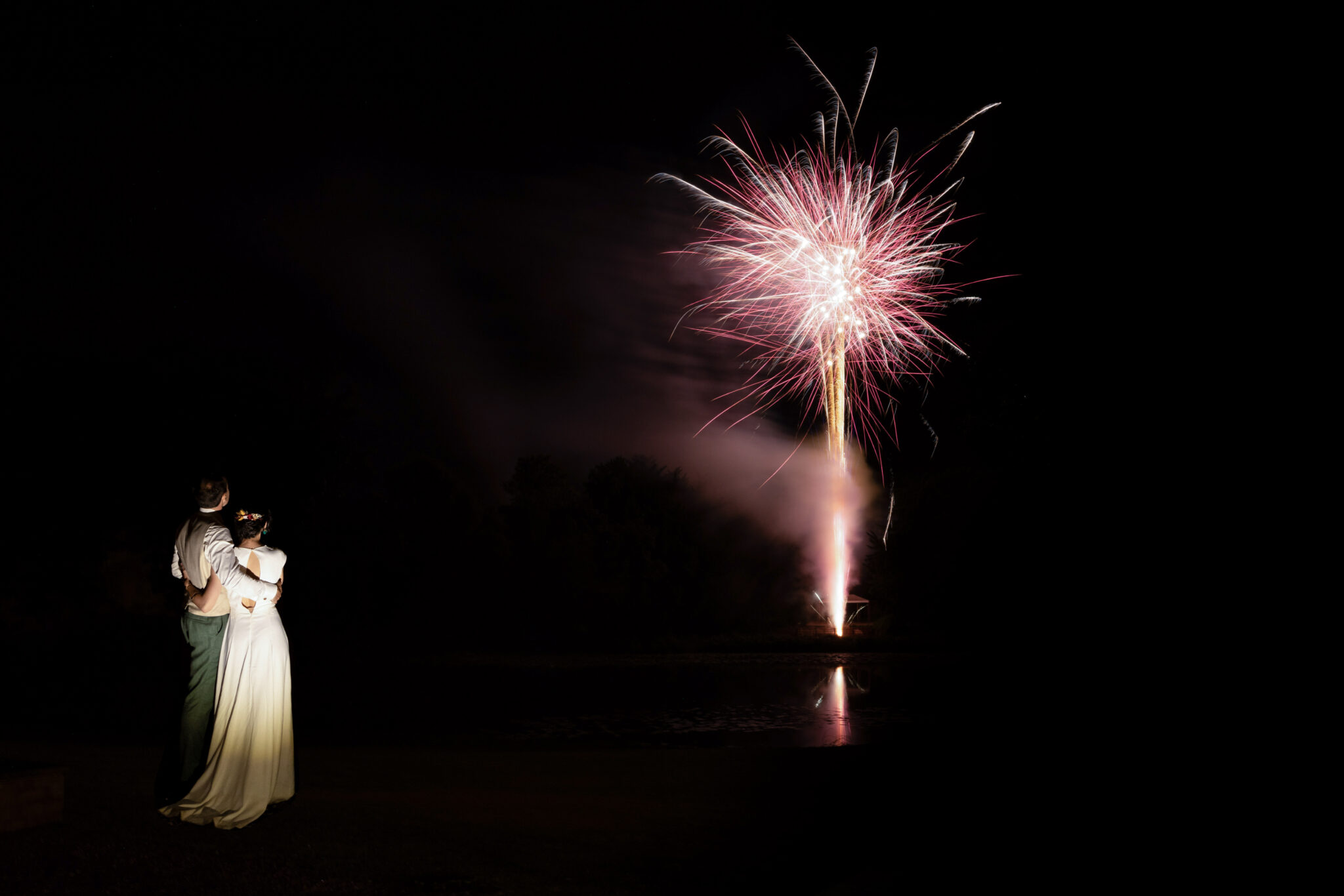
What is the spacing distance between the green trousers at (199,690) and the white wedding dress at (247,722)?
10cm

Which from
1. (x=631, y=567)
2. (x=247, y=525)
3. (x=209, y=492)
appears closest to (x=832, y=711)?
(x=247, y=525)

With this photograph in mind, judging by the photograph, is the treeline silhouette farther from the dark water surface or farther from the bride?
the bride

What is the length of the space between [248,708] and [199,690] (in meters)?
0.45

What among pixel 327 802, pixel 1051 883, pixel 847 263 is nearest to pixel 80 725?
pixel 327 802

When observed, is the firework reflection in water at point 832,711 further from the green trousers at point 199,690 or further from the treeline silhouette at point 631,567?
the treeline silhouette at point 631,567

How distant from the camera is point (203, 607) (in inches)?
208

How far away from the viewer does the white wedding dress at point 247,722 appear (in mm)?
5129

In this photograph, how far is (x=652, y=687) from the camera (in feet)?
53.9

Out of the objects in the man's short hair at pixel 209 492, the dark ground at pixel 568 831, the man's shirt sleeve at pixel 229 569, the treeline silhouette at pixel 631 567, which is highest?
the treeline silhouette at pixel 631 567

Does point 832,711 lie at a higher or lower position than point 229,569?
higher

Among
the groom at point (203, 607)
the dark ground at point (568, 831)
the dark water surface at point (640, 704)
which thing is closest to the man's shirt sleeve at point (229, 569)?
the groom at point (203, 607)

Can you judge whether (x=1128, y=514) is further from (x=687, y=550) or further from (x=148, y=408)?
(x=687, y=550)

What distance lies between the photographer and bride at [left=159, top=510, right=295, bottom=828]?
202 inches

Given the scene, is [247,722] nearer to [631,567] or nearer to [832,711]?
[832,711]
